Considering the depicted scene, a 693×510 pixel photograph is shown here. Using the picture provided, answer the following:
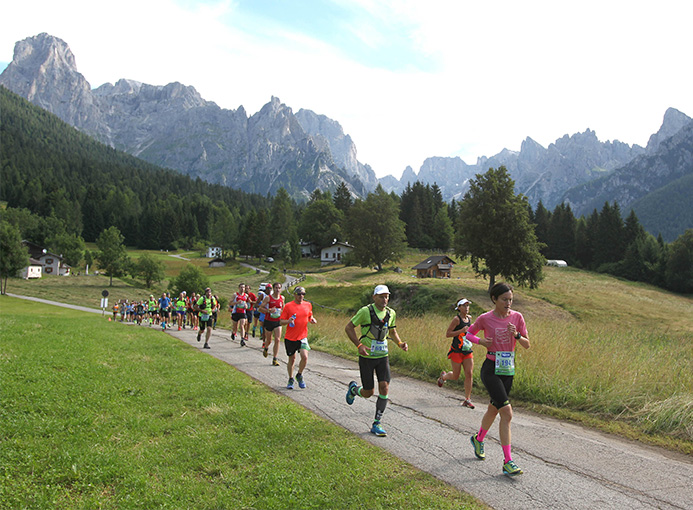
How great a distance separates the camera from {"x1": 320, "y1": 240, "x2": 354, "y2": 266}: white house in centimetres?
8900

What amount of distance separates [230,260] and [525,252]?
78637 mm

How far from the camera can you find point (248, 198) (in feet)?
638

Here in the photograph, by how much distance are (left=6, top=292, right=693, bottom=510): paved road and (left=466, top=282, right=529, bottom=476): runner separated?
49 cm

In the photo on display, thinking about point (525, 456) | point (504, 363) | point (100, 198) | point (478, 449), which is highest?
point (100, 198)

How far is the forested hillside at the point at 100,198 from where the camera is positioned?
130875mm

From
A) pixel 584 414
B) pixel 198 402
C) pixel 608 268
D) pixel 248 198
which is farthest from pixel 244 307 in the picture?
pixel 248 198

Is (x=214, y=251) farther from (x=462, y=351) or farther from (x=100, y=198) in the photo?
(x=462, y=351)

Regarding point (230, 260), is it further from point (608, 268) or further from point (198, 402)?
point (198, 402)

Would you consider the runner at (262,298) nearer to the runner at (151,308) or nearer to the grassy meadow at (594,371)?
the grassy meadow at (594,371)

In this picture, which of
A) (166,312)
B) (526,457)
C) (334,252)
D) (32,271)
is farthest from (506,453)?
(32,271)

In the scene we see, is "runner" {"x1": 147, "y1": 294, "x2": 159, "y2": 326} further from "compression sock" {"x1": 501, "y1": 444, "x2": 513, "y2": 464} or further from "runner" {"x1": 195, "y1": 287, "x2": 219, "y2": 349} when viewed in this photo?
"compression sock" {"x1": 501, "y1": 444, "x2": 513, "y2": 464}

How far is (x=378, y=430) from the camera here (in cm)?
647

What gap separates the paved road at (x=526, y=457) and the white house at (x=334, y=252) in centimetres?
7956

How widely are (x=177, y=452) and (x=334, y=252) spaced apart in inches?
3332
